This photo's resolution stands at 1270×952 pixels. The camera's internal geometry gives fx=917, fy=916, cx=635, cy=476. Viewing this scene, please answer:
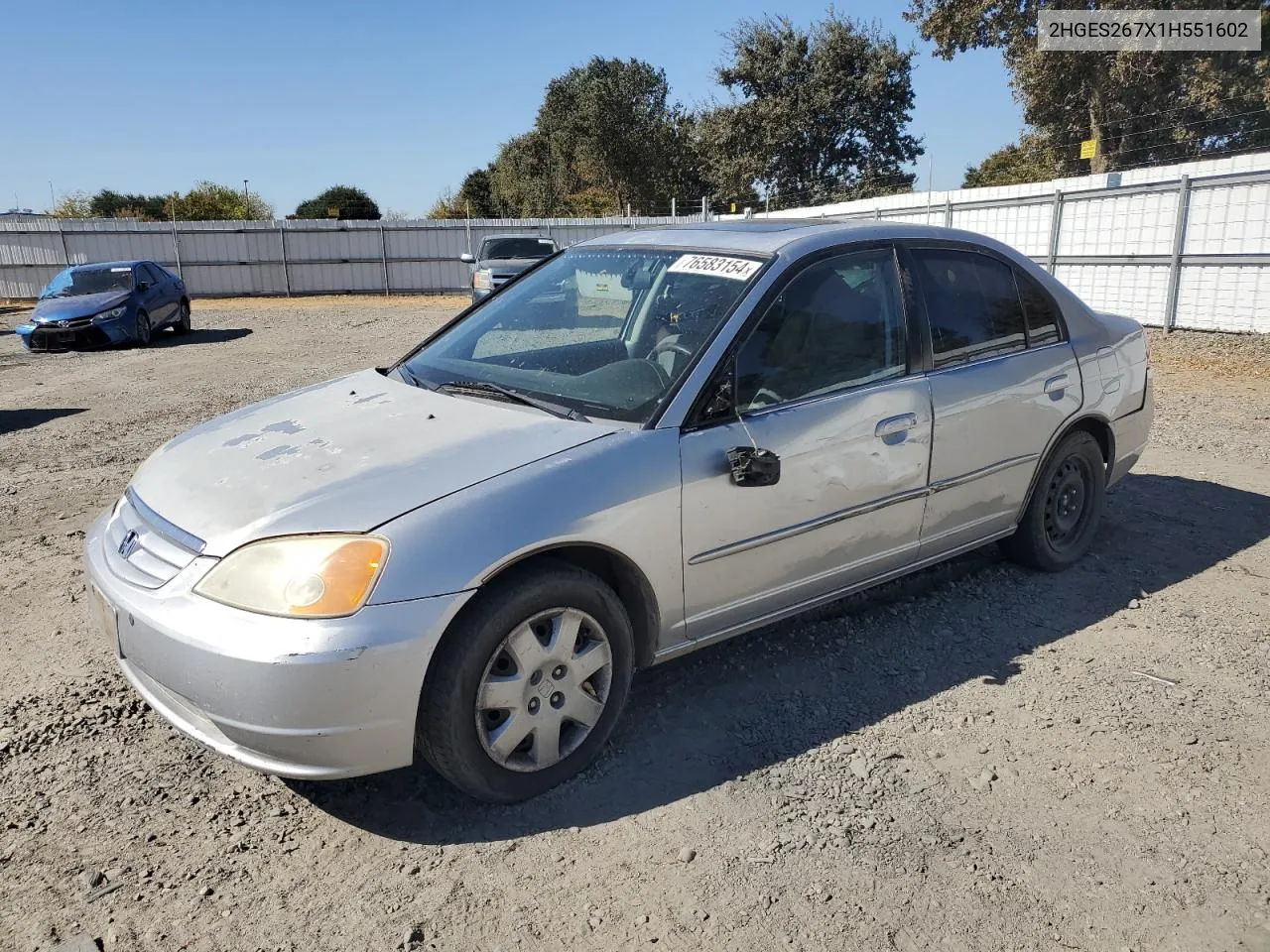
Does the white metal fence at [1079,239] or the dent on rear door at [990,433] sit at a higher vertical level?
the white metal fence at [1079,239]

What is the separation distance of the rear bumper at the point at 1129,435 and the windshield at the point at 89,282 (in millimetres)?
15876

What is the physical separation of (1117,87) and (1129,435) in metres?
24.8

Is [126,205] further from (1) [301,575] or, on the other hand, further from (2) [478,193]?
(1) [301,575]

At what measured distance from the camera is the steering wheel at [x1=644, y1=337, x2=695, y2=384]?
3211mm

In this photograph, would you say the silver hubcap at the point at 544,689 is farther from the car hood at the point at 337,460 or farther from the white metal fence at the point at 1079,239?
the white metal fence at the point at 1079,239

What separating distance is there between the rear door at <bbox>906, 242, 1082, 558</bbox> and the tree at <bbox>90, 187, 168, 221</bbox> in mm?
49162

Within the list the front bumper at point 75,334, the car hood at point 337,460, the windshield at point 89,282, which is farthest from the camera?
the windshield at point 89,282

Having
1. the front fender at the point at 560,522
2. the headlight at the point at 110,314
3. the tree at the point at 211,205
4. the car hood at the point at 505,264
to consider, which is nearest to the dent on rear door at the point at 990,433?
the front fender at the point at 560,522

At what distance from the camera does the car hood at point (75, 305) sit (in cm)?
1479

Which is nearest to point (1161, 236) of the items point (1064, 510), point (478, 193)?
point (1064, 510)

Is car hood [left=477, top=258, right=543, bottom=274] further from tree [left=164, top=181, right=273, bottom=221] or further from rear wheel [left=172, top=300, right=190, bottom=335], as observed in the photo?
tree [left=164, top=181, right=273, bottom=221]

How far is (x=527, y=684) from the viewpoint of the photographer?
9.00 feet

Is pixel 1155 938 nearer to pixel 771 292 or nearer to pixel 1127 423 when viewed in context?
pixel 771 292

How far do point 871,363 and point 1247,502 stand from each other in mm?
3657
